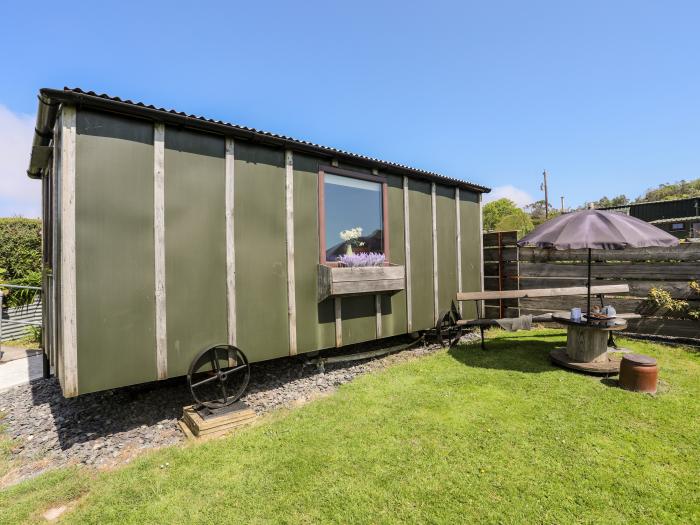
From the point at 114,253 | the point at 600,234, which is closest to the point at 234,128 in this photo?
the point at 114,253

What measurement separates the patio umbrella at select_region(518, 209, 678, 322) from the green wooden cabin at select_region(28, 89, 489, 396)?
2332mm

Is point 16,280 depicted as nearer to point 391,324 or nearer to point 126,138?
point 126,138

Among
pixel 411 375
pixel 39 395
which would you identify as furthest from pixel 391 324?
pixel 39 395

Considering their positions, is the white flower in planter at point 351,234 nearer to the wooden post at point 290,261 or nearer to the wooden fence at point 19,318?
the wooden post at point 290,261

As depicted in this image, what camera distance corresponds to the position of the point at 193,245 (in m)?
3.93

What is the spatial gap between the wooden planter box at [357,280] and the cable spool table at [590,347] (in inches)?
106

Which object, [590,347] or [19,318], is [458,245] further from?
[19,318]

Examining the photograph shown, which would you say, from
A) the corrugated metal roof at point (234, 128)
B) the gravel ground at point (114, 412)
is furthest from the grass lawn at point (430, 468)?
the corrugated metal roof at point (234, 128)

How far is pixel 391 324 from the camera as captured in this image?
19.5 feet

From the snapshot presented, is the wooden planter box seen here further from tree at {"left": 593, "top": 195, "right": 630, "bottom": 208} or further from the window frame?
tree at {"left": 593, "top": 195, "right": 630, "bottom": 208}

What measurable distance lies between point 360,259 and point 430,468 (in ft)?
10.1

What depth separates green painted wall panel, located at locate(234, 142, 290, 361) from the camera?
14.1 ft

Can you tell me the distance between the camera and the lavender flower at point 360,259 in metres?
5.18

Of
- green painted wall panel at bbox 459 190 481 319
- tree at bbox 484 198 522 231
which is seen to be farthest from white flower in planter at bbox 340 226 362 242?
tree at bbox 484 198 522 231
